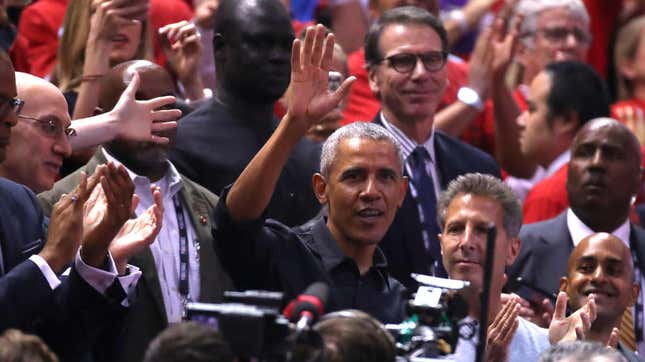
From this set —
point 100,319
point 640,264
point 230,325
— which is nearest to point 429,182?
point 640,264

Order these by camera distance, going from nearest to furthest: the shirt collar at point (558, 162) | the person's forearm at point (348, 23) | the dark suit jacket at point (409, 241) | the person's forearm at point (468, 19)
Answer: the dark suit jacket at point (409, 241) → the shirt collar at point (558, 162) → the person's forearm at point (348, 23) → the person's forearm at point (468, 19)

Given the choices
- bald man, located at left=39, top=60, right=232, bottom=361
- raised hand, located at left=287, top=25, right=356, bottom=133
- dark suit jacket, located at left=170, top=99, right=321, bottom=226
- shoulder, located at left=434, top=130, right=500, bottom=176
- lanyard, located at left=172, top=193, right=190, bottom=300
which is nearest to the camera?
raised hand, located at left=287, top=25, right=356, bottom=133

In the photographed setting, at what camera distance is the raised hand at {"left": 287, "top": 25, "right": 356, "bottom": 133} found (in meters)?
6.48

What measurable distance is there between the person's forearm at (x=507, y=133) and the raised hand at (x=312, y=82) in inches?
122

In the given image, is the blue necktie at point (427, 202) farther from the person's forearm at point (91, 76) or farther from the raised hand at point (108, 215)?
the raised hand at point (108, 215)

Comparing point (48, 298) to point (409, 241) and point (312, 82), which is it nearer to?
point (312, 82)

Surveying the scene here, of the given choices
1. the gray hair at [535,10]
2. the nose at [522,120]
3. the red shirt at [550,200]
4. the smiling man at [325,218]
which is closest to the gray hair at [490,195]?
the smiling man at [325,218]

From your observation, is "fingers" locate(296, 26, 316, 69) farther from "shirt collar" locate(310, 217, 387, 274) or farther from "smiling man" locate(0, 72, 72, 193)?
"smiling man" locate(0, 72, 72, 193)

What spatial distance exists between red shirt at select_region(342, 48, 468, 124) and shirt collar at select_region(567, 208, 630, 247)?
123 centimetres

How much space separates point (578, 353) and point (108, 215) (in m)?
1.69

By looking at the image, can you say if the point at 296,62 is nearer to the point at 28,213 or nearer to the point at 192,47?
the point at 28,213

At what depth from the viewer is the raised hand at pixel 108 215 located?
614 cm

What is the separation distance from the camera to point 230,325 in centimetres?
480

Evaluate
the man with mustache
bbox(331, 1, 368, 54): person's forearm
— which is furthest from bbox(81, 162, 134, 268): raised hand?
bbox(331, 1, 368, 54): person's forearm
